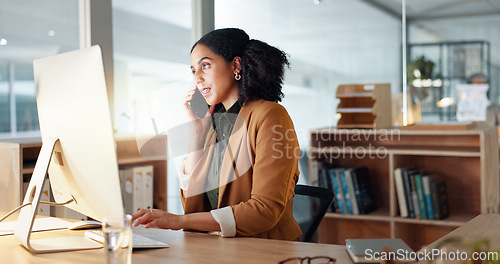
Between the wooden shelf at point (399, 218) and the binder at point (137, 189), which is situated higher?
the binder at point (137, 189)

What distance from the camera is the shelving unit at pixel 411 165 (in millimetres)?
3215

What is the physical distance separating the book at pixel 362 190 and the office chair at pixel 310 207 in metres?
1.38

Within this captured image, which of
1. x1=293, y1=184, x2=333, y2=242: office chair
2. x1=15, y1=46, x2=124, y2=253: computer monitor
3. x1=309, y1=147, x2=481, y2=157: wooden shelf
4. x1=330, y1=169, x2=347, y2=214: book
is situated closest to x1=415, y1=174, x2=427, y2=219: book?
x1=309, y1=147, x2=481, y2=157: wooden shelf

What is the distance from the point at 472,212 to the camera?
3.40 metres

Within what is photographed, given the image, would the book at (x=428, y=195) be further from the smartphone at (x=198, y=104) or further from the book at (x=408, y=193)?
the smartphone at (x=198, y=104)

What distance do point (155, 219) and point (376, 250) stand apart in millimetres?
696

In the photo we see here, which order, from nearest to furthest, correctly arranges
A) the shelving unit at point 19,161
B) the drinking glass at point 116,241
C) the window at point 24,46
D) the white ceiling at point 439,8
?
the drinking glass at point 116,241 < the shelving unit at point 19,161 < the window at point 24,46 < the white ceiling at point 439,8

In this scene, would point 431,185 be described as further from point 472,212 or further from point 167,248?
point 167,248

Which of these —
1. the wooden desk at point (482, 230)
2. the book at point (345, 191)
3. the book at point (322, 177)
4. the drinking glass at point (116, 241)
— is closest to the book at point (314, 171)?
the book at point (322, 177)

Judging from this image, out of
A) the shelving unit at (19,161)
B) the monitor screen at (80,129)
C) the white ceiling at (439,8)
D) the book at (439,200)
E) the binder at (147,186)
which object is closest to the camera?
the monitor screen at (80,129)

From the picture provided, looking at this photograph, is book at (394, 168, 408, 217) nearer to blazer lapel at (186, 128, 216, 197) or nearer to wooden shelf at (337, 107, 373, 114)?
wooden shelf at (337, 107, 373, 114)

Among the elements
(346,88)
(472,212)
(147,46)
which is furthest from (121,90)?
(472,212)

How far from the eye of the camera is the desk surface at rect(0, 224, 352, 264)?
53.2 inches

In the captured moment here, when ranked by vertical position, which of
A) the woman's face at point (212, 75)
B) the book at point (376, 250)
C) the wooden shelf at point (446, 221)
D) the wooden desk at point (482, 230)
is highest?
the woman's face at point (212, 75)
